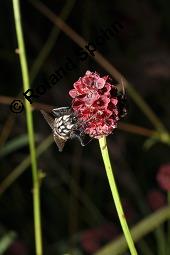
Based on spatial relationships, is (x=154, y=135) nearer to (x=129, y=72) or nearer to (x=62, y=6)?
(x=129, y=72)

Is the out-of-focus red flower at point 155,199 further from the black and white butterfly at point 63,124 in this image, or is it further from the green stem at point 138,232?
the black and white butterfly at point 63,124

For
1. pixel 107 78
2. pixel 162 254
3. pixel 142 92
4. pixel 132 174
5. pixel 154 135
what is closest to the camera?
pixel 107 78

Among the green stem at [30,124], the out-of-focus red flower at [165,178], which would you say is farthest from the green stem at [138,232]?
the green stem at [30,124]

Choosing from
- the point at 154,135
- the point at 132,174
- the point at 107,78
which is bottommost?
the point at 107,78

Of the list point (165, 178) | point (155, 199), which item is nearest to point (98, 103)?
point (165, 178)

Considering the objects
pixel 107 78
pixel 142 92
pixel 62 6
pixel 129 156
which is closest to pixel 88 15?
pixel 62 6
